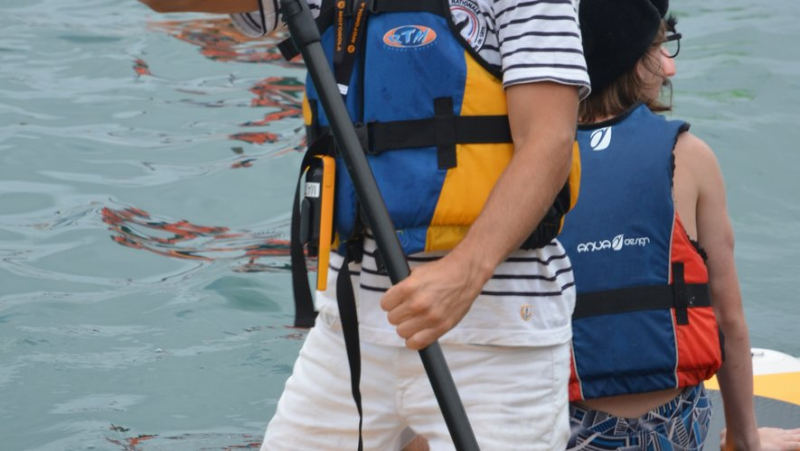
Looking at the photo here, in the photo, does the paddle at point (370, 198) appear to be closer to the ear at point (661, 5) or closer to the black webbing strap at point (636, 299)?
the black webbing strap at point (636, 299)

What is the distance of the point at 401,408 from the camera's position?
1.84m

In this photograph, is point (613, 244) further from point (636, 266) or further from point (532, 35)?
point (532, 35)

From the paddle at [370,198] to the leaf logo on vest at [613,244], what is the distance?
2.54 feet

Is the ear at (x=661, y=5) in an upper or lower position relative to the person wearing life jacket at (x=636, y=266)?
upper

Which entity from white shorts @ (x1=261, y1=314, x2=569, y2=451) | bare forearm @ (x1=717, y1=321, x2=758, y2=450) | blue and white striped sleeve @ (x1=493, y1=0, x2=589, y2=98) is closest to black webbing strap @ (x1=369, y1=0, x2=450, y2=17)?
blue and white striped sleeve @ (x1=493, y1=0, x2=589, y2=98)

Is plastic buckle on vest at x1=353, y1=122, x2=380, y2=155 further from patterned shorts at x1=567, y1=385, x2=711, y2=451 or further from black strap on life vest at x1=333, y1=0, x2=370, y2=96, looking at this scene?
patterned shorts at x1=567, y1=385, x2=711, y2=451

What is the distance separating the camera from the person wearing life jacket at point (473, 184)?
1683 millimetres

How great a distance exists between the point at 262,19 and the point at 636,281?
3.03 feet

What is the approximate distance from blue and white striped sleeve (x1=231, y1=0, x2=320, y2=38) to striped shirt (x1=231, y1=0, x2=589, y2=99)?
1.31ft

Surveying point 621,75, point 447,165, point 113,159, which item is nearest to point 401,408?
point 447,165

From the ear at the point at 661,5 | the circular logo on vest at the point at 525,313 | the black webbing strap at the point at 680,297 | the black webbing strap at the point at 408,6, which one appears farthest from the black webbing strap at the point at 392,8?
the black webbing strap at the point at 680,297

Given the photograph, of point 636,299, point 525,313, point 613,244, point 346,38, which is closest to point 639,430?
point 636,299

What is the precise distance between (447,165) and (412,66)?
167mm

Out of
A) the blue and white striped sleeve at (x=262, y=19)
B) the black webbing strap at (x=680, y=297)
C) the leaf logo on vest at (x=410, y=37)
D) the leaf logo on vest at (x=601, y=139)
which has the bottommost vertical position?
the black webbing strap at (x=680, y=297)
